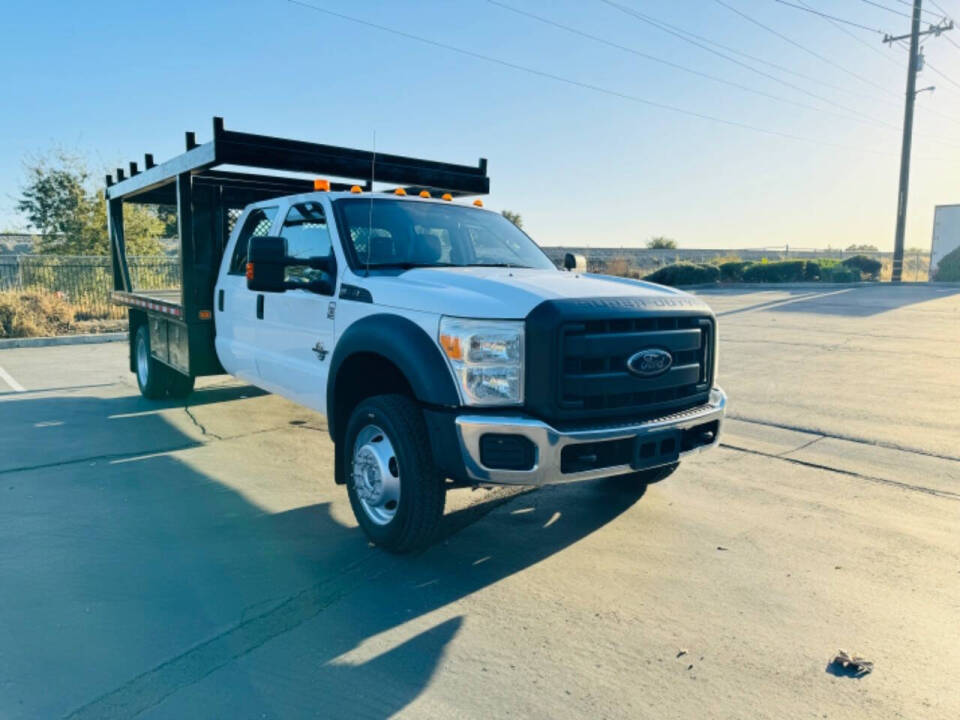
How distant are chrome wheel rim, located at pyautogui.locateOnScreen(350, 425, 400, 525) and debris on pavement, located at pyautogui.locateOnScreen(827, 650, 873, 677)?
216 cm

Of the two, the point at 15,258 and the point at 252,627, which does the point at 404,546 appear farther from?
the point at 15,258

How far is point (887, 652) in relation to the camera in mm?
3068

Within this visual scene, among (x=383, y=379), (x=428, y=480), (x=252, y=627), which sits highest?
(x=383, y=379)

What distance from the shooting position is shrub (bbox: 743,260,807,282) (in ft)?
87.2

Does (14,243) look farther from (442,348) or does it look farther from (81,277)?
(442,348)

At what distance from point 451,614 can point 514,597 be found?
361mm

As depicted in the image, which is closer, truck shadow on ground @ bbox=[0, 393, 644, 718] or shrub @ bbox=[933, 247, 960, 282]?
truck shadow on ground @ bbox=[0, 393, 644, 718]

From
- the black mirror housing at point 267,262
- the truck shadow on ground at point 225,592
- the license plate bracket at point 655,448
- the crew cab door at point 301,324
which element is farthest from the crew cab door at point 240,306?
the license plate bracket at point 655,448

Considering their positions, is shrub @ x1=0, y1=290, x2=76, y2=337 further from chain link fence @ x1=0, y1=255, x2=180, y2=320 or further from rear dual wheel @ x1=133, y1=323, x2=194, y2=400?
rear dual wheel @ x1=133, y1=323, x2=194, y2=400

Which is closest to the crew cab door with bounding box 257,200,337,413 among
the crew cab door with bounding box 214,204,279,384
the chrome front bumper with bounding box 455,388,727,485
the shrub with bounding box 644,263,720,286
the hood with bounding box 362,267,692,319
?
the crew cab door with bounding box 214,204,279,384

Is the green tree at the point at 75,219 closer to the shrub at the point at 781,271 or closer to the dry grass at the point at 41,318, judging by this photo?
the dry grass at the point at 41,318

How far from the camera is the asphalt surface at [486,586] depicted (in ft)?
9.10

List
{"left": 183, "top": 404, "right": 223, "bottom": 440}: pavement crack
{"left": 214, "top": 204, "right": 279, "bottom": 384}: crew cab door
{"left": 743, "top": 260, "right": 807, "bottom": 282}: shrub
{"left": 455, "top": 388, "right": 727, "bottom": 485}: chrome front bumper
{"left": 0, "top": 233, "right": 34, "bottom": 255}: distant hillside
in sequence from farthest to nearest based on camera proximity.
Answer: {"left": 0, "top": 233, "right": 34, "bottom": 255}: distant hillside, {"left": 743, "top": 260, "right": 807, "bottom": 282}: shrub, {"left": 183, "top": 404, "right": 223, "bottom": 440}: pavement crack, {"left": 214, "top": 204, "right": 279, "bottom": 384}: crew cab door, {"left": 455, "top": 388, "right": 727, "bottom": 485}: chrome front bumper

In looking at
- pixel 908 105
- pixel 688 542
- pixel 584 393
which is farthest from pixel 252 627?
pixel 908 105
